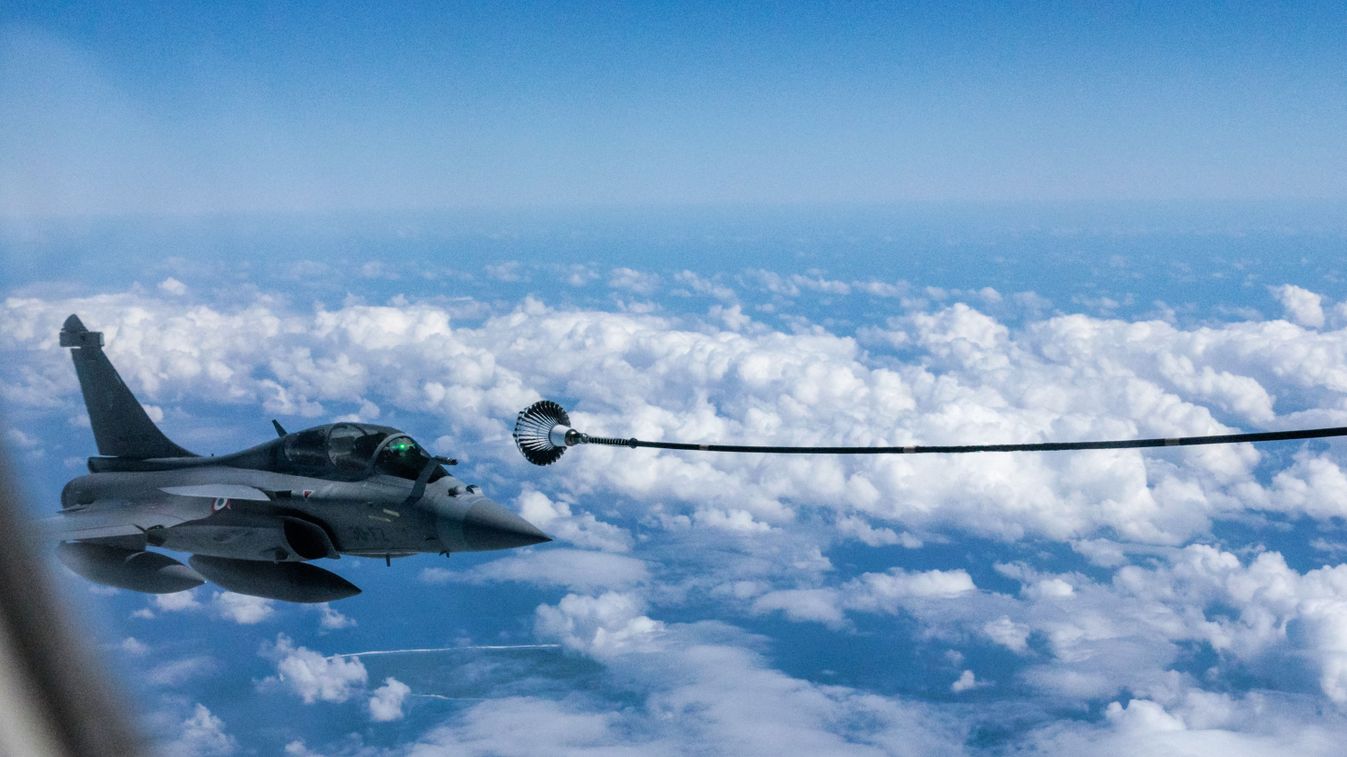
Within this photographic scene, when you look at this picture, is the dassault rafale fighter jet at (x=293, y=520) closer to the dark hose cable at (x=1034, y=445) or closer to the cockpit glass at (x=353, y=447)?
the cockpit glass at (x=353, y=447)

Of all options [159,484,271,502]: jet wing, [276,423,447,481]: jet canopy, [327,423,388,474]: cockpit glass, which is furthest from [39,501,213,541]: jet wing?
[327,423,388,474]: cockpit glass

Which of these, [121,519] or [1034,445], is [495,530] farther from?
[1034,445]

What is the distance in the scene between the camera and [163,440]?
8078 millimetres

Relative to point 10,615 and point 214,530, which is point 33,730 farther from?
point 214,530

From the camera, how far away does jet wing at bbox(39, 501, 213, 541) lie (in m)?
6.75

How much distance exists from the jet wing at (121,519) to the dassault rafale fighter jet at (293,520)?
0.01 m

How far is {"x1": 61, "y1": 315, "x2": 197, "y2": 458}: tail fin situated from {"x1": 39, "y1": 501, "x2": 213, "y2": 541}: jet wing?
2.32ft

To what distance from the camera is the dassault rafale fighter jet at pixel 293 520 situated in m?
6.72

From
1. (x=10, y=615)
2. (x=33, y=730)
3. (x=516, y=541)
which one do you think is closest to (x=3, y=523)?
(x=10, y=615)

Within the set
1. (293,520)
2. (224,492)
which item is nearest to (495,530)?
(293,520)

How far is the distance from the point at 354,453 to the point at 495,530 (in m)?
1.33

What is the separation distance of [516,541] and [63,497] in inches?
173

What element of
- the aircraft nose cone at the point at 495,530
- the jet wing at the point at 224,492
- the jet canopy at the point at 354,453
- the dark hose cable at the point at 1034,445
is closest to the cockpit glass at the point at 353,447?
the jet canopy at the point at 354,453

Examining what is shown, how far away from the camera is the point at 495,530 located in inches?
255
